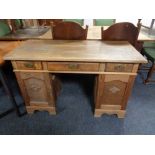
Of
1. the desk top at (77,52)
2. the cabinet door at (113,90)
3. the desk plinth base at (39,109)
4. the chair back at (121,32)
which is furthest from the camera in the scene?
the desk plinth base at (39,109)

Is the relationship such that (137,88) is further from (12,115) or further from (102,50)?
(12,115)

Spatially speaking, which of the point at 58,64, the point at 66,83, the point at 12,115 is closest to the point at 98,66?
the point at 58,64

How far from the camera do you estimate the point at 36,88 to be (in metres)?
1.38

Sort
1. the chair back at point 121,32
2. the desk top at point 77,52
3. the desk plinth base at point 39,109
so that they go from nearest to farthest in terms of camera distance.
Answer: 1. the desk top at point 77,52
2. the chair back at point 121,32
3. the desk plinth base at point 39,109

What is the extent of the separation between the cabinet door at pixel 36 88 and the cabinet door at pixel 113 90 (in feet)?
1.61

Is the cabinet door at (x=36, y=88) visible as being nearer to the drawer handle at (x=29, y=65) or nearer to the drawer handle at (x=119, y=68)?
the drawer handle at (x=29, y=65)

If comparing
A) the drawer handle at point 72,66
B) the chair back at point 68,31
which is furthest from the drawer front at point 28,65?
the chair back at point 68,31

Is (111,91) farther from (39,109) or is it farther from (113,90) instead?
(39,109)

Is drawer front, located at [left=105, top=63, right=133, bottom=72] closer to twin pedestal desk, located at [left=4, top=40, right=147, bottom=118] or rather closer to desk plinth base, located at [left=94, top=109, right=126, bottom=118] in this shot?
twin pedestal desk, located at [left=4, top=40, right=147, bottom=118]

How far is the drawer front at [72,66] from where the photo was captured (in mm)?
1154

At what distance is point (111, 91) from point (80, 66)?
0.42 meters

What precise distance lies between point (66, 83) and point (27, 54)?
1000 mm

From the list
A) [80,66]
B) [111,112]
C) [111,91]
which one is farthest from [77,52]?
[111,112]

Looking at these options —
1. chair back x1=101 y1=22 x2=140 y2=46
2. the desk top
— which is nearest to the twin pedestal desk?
the desk top
